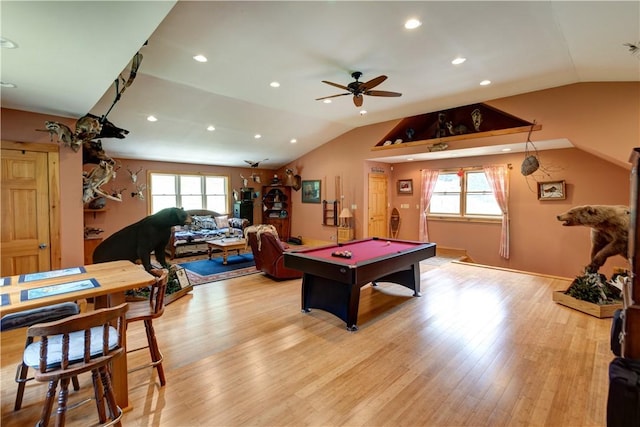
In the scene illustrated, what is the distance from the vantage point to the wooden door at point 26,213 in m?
3.71

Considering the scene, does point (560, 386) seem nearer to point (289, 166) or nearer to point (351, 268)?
point (351, 268)

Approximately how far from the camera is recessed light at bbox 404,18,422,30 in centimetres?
311

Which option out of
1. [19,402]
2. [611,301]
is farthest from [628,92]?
[19,402]

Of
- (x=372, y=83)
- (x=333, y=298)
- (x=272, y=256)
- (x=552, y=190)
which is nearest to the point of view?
(x=333, y=298)

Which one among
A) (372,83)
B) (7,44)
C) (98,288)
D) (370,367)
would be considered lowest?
(370,367)

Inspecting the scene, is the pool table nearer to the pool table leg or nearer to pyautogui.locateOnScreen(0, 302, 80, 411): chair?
the pool table leg

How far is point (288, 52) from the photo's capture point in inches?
149

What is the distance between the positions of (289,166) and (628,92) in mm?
8108

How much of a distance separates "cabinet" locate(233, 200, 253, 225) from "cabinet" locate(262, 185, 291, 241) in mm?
630

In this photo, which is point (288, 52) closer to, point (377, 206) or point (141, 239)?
point (141, 239)

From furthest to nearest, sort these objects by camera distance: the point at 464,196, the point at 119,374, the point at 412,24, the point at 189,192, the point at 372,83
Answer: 1. the point at 189,192
2. the point at 464,196
3. the point at 372,83
4. the point at 412,24
5. the point at 119,374

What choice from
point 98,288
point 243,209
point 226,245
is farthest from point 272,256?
point 243,209

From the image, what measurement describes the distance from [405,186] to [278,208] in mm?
4234

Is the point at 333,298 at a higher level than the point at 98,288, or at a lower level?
lower
